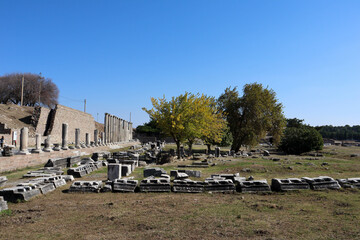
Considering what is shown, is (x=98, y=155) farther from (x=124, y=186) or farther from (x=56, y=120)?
(x=56, y=120)

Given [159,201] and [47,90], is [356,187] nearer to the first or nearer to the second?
[159,201]

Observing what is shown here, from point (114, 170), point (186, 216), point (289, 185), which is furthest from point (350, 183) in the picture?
point (114, 170)

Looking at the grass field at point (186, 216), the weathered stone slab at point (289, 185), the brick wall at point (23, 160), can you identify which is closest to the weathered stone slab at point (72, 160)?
the brick wall at point (23, 160)

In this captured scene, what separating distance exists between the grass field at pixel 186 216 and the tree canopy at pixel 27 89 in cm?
4868

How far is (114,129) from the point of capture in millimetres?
42844

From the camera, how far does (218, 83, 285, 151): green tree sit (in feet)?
93.6

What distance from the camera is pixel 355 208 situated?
258 inches

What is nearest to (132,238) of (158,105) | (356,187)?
(356,187)

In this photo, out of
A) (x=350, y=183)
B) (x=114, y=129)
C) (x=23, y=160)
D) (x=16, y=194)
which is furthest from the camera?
(x=114, y=129)

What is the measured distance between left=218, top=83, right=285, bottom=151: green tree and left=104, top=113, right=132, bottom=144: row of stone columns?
17637mm

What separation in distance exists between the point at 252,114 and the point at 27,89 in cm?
4518

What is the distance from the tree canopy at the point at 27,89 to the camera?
50.6 meters

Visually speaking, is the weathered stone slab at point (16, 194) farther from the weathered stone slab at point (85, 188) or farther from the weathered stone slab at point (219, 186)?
the weathered stone slab at point (219, 186)

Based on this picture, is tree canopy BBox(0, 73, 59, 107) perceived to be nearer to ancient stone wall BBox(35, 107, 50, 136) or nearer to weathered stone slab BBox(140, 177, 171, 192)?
ancient stone wall BBox(35, 107, 50, 136)
